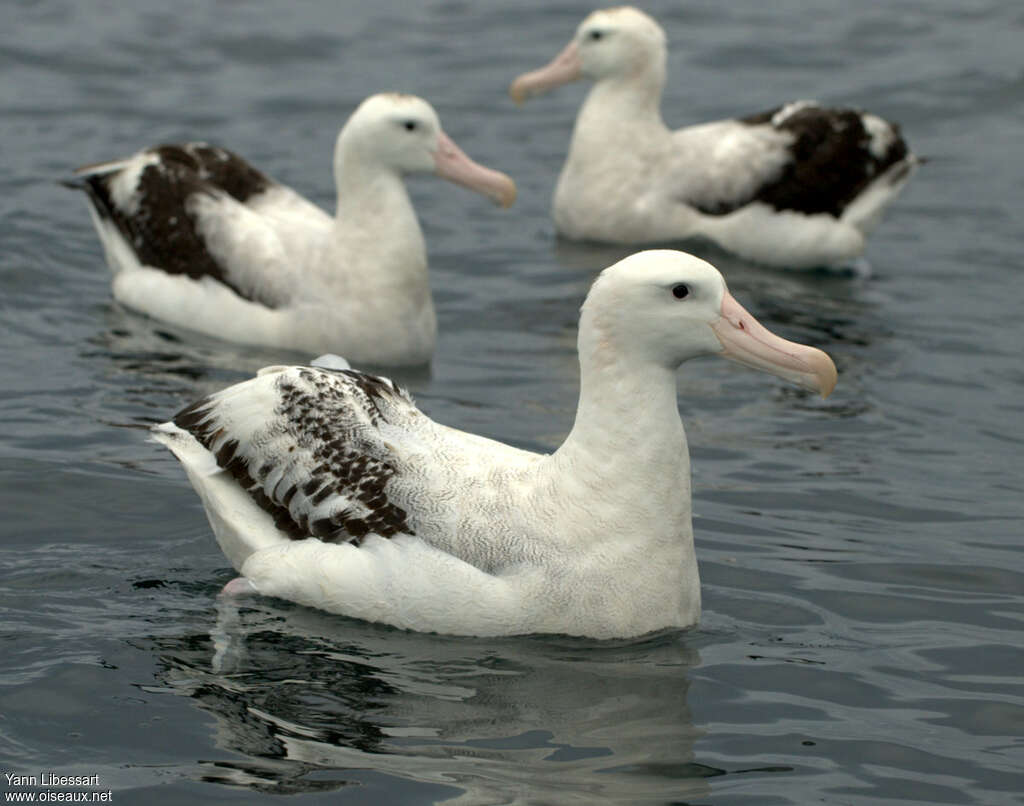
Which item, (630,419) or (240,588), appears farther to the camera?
(240,588)

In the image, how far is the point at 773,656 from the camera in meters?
8.00

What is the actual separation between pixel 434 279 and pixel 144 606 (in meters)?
6.41

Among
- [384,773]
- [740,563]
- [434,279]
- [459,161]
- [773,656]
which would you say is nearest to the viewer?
[384,773]

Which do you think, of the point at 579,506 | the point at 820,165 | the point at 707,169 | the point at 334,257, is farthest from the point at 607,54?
the point at 579,506

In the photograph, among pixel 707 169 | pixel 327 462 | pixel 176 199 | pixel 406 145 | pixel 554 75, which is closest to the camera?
pixel 327 462

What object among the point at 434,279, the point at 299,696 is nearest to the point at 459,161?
the point at 434,279

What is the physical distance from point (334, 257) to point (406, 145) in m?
0.84

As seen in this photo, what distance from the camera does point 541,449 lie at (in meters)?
10.6

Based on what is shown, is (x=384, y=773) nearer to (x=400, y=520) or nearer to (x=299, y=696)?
(x=299, y=696)

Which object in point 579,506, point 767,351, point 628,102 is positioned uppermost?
point 628,102

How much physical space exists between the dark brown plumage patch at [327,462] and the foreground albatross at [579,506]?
0.01 meters

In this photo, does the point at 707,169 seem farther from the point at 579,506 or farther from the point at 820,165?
the point at 579,506

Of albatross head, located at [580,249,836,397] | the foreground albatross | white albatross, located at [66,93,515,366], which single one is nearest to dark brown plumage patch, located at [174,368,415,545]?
the foreground albatross

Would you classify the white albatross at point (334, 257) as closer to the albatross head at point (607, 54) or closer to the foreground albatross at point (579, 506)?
the albatross head at point (607, 54)
